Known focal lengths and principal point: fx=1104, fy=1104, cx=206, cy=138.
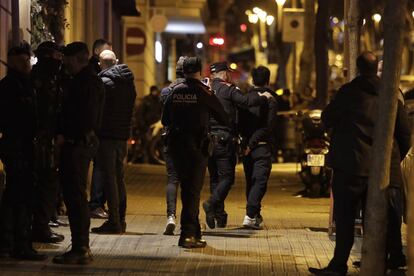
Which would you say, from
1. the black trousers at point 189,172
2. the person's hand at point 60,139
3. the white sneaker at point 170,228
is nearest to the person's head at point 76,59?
the person's hand at point 60,139

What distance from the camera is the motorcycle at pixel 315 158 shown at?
17.3 m

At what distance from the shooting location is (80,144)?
9.62 meters

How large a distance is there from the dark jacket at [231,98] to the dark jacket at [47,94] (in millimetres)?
Result: 2317

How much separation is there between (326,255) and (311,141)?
22.6ft

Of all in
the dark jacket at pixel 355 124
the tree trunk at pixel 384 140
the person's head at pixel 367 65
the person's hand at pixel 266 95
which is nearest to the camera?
the tree trunk at pixel 384 140

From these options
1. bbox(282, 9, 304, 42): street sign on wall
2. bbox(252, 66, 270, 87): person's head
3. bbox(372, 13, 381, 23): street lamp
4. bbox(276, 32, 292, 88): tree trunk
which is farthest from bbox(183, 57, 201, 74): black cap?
bbox(276, 32, 292, 88): tree trunk

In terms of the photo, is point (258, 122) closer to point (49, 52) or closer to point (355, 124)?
point (49, 52)

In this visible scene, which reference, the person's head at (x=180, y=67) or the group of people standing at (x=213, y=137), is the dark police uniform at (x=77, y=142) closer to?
the group of people standing at (x=213, y=137)

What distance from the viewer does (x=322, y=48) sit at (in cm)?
2858

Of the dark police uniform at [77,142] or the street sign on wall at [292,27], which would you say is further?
the street sign on wall at [292,27]

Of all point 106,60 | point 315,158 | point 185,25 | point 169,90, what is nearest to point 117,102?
point 106,60

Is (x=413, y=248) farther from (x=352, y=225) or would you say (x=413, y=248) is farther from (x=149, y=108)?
(x=149, y=108)

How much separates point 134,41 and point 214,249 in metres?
14.6

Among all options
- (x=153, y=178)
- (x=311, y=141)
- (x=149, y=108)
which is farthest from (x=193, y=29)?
(x=311, y=141)
